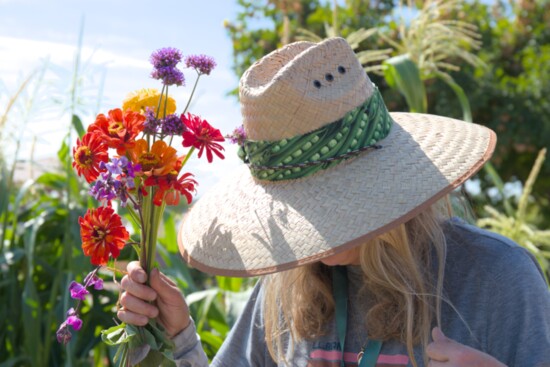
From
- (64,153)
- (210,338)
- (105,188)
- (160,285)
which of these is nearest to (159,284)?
(160,285)

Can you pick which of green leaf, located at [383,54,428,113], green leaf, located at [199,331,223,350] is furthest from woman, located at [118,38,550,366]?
green leaf, located at [383,54,428,113]

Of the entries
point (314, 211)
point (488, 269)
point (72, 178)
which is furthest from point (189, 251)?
point (72, 178)

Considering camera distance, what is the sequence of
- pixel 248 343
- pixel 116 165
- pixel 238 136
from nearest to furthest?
1. pixel 116 165
2. pixel 238 136
3. pixel 248 343

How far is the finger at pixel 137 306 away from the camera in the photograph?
50.1 inches

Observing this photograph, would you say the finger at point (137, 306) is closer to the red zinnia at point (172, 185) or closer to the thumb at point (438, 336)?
the red zinnia at point (172, 185)

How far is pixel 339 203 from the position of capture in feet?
4.09

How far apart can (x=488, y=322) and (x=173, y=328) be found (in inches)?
21.1

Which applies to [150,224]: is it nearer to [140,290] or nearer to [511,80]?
[140,290]

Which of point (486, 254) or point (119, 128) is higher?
point (119, 128)

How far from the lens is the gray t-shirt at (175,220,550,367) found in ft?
3.88

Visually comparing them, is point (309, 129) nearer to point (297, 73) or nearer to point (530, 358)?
point (297, 73)

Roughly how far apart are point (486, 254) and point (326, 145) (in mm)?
319

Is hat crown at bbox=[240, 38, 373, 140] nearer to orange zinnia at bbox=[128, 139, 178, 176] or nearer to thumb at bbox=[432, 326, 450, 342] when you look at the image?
orange zinnia at bbox=[128, 139, 178, 176]

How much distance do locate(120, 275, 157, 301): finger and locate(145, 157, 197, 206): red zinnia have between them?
0.49 ft
